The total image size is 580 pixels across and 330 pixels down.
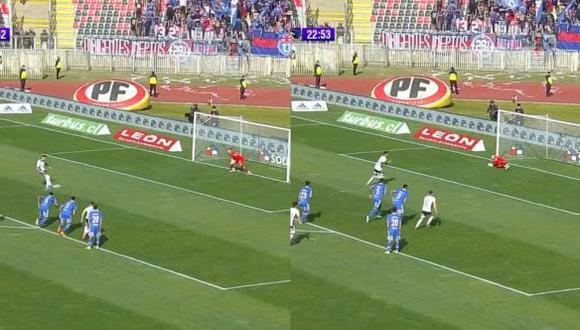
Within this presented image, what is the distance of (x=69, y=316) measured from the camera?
106ft

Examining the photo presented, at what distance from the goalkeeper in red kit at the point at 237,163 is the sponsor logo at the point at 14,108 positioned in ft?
61.8

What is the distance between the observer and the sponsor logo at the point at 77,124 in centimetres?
6184

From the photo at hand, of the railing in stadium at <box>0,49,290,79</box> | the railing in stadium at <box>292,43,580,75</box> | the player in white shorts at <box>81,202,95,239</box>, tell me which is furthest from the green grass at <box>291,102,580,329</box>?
the railing in stadium at <box>0,49,290,79</box>

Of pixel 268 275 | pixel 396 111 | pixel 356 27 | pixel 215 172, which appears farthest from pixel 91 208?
pixel 356 27

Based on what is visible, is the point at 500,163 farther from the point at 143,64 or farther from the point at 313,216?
the point at 143,64

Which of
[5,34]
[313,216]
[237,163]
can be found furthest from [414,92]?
[5,34]

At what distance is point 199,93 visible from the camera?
74562mm

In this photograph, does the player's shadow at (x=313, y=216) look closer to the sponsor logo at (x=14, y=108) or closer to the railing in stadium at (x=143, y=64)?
the sponsor logo at (x=14, y=108)

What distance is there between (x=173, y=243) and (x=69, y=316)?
8.31m

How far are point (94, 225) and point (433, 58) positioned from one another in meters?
43.8

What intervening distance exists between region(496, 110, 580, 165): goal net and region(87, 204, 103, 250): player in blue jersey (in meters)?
20.0

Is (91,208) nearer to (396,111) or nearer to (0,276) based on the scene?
(0,276)

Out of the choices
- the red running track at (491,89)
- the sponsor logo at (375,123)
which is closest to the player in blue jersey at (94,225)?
the sponsor logo at (375,123)

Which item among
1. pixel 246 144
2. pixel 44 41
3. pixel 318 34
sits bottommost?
pixel 246 144
